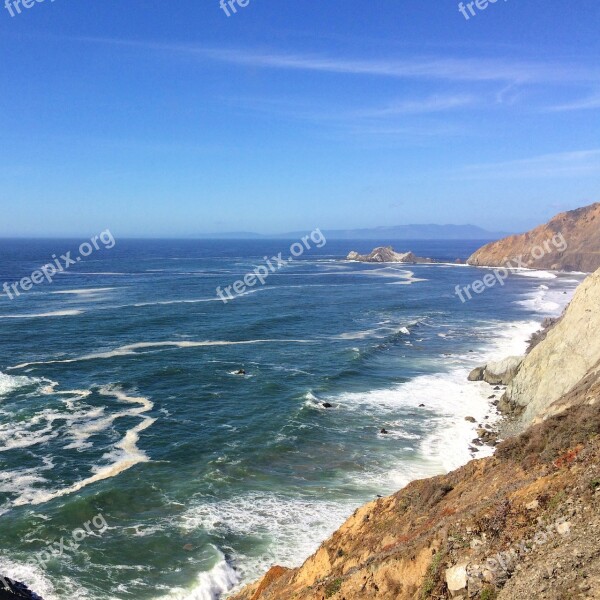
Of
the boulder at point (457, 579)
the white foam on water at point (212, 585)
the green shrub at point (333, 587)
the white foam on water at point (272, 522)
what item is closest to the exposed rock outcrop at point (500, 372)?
the white foam on water at point (272, 522)

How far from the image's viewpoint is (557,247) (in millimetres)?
172375

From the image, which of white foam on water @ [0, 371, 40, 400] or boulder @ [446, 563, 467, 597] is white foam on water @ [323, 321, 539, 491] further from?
white foam on water @ [0, 371, 40, 400]

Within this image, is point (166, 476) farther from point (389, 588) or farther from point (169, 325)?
point (169, 325)

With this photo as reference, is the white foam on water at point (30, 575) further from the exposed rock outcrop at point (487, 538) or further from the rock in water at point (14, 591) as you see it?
the exposed rock outcrop at point (487, 538)

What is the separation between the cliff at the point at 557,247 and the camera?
164 metres

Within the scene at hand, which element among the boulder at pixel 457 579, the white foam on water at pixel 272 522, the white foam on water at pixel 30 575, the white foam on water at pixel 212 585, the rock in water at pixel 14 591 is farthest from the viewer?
the white foam on water at pixel 272 522

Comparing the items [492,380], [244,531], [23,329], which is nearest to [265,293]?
[23,329]

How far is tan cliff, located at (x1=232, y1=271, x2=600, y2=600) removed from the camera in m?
12.8

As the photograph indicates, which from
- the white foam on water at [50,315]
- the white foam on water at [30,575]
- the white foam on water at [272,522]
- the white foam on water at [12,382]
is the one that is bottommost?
the white foam on water at [30,575]

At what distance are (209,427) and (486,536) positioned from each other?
97.1ft

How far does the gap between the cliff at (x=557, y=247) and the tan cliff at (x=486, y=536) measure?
521 feet

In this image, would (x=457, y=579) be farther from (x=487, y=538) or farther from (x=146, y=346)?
(x=146, y=346)

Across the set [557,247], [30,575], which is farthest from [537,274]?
[30,575]

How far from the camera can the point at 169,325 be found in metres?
76.3
